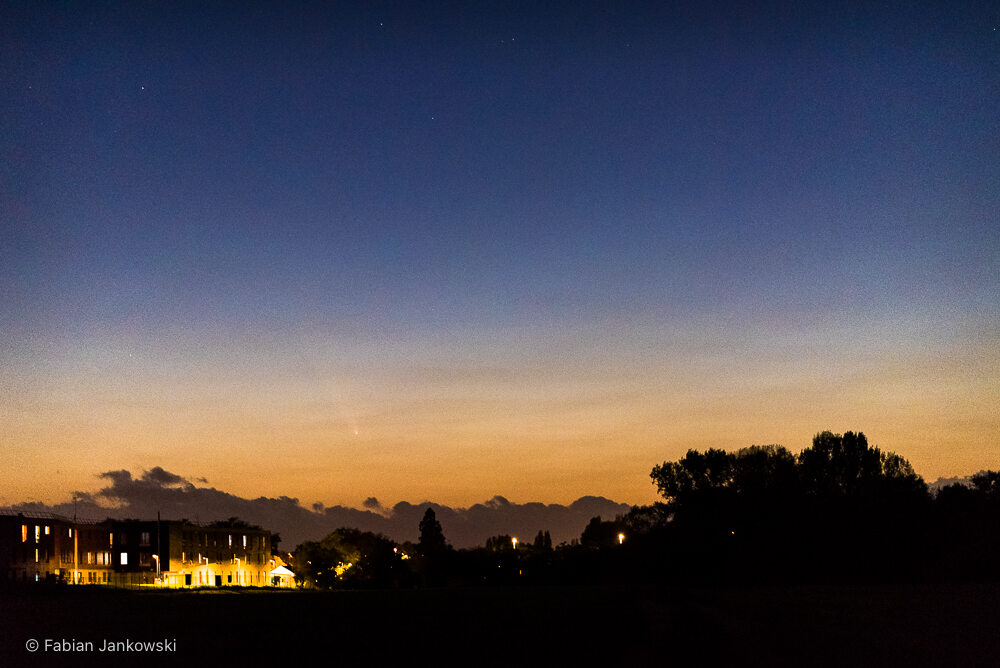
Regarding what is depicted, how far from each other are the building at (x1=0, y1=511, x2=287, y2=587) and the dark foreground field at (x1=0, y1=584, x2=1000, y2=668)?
2920 inches

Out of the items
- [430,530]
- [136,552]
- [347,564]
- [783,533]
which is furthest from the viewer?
[430,530]

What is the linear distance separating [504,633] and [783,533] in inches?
2411

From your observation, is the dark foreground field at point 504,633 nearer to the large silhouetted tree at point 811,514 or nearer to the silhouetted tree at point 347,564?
the large silhouetted tree at point 811,514

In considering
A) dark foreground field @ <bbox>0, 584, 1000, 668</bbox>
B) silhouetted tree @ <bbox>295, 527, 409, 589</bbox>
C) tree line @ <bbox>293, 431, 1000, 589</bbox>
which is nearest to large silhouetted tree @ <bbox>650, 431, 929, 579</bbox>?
tree line @ <bbox>293, 431, 1000, 589</bbox>

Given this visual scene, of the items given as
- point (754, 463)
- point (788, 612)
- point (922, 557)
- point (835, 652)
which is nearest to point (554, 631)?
point (835, 652)

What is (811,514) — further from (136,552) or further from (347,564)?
(136,552)

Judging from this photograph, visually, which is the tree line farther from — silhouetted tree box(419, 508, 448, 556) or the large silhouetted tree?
silhouetted tree box(419, 508, 448, 556)

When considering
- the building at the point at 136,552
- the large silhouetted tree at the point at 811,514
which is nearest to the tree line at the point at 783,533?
the large silhouetted tree at the point at 811,514

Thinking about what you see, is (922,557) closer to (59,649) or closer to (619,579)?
(619,579)

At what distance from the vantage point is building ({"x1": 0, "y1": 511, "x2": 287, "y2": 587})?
344ft

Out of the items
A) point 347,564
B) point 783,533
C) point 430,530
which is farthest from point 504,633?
point 430,530

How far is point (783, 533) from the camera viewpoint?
84.9 meters

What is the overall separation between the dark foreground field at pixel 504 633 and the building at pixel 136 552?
7416 cm

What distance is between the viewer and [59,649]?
898 inches
